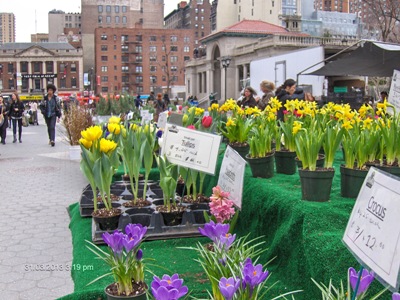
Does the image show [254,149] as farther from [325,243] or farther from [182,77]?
[182,77]

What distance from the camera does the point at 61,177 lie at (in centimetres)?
1000

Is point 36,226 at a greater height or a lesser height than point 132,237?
lesser

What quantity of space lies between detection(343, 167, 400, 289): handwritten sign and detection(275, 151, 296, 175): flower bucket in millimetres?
1842

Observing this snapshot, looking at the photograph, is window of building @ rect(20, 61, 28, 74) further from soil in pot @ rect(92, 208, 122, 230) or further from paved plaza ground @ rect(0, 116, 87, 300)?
soil in pot @ rect(92, 208, 122, 230)

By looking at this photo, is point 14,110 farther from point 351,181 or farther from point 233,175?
point 351,181

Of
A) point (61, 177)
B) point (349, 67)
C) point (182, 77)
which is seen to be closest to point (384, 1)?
point (349, 67)

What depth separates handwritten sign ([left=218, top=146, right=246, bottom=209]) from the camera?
8.79ft

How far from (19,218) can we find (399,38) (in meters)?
32.3

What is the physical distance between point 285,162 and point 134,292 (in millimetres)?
1798

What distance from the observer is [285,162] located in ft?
11.5

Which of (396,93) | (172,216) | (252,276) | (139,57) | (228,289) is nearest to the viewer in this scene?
(228,289)

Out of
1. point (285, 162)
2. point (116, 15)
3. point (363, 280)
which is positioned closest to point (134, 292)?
point (363, 280)

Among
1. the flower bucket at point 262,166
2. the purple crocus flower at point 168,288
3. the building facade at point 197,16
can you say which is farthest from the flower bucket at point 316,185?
the building facade at point 197,16

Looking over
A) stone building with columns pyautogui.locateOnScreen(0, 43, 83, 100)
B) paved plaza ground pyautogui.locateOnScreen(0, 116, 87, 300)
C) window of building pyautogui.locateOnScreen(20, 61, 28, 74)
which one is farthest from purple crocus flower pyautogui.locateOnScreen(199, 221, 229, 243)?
window of building pyautogui.locateOnScreen(20, 61, 28, 74)
